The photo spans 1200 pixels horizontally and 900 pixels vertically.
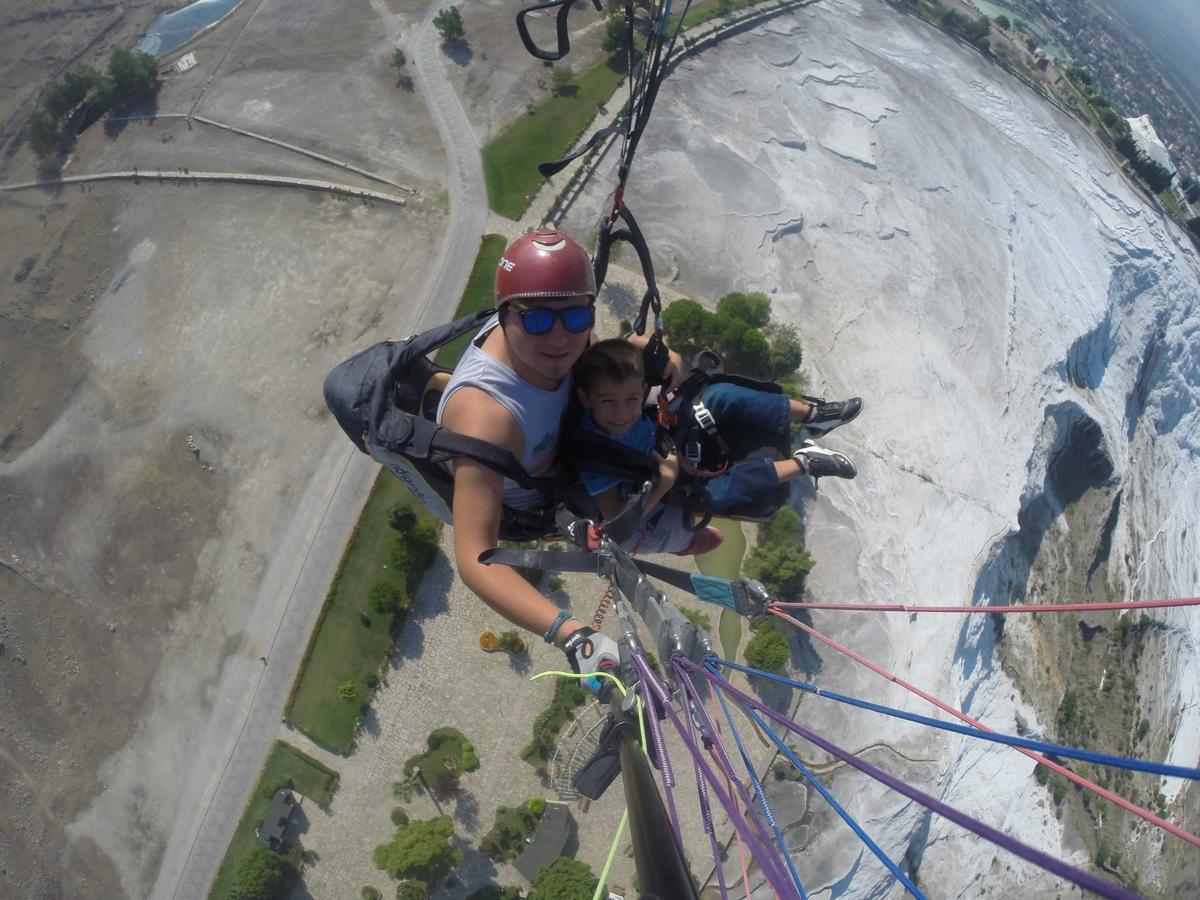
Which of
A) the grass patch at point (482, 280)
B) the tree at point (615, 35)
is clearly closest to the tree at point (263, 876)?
the grass patch at point (482, 280)

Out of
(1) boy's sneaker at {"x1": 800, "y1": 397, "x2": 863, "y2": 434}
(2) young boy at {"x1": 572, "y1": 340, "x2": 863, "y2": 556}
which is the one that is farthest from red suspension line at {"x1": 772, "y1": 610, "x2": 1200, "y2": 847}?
(1) boy's sneaker at {"x1": 800, "y1": 397, "x2": 863, "y2": 434}

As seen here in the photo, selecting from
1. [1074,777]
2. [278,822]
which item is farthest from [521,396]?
[278,822]

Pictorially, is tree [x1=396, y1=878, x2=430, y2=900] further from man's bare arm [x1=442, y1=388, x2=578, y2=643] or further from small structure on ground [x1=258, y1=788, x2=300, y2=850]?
man's bare arm [x1=442, y1=388, x2=578, y2=643]

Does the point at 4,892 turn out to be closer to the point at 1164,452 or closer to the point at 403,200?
the point at 403,200

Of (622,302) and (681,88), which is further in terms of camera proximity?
(681,88)

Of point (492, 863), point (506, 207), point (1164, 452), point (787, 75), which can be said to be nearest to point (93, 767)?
point (492, 863)

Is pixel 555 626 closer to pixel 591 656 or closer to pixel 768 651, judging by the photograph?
pixel 591 656
